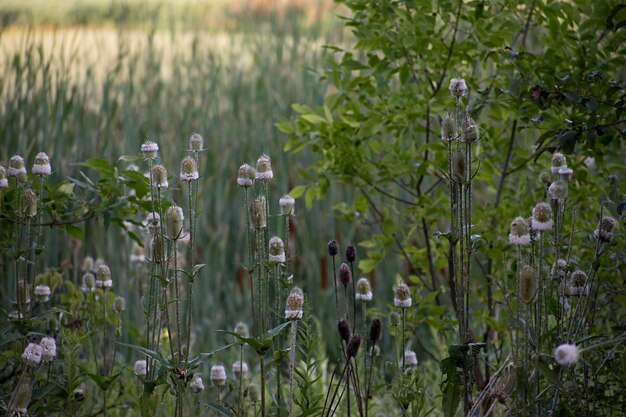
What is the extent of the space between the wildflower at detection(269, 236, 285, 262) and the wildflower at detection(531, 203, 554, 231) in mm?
517

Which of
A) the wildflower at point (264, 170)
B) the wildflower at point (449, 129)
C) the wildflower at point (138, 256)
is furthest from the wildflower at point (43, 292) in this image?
the wildflower at point (449, 129)

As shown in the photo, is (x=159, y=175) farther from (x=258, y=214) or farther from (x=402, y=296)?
(x=402, y=296)

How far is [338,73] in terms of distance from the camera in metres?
2.44

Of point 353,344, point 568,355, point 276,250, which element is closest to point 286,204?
point 276,250

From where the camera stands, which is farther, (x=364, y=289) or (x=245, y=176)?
(x=364, y=289)

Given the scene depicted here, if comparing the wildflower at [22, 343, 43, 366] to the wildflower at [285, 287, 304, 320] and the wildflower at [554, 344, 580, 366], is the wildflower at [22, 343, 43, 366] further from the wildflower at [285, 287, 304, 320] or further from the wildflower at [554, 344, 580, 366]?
the wildflower at [554, 344, 580, 366]

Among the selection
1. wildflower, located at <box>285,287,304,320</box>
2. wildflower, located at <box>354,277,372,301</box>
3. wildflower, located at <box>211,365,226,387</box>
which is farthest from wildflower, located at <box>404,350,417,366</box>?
wildflower, located at <box>285,287,304,320</box>

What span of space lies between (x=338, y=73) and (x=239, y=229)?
2176mm

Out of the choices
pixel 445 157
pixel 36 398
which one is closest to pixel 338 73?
pixel 445 157

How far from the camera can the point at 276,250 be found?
65.1 inches

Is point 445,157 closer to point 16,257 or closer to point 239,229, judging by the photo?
point 16,257

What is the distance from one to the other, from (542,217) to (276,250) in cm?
54

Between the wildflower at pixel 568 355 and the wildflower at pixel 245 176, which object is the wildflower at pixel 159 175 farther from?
the wildflower at pixel 568 355

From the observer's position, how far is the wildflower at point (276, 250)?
1646 millimetres
